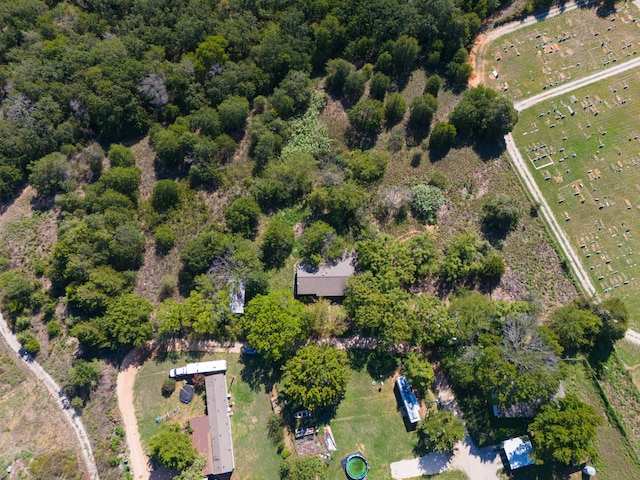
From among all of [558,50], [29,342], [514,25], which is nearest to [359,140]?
[514,25]

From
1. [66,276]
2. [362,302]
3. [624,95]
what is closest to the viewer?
[362,302]

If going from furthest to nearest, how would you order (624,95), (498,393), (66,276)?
(624,95) < (66,276) < (498,393)

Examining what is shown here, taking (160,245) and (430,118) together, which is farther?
(430,118)

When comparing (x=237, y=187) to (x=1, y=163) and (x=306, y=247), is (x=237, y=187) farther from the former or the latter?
(x=1, y=163)

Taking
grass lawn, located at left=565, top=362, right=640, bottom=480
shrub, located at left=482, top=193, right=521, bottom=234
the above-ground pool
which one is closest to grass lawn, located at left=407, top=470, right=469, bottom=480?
the above-ground pool

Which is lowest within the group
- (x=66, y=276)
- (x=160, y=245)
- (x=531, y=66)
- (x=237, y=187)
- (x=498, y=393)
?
(x=498, y=393)

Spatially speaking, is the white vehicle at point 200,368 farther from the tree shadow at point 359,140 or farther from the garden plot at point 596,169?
the garden plot at point 596,169

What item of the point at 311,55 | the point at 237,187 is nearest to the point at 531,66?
the point at 311,55

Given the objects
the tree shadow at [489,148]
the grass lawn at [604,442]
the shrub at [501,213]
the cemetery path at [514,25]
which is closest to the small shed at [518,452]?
the grass lawn at [604,442]
